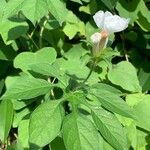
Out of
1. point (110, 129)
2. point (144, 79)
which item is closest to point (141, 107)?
point (144, 79)

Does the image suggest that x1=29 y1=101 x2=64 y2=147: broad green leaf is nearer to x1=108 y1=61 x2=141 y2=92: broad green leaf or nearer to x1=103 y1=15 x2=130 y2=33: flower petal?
x1=103 y1=15 x2=130 y2=33: flower petal

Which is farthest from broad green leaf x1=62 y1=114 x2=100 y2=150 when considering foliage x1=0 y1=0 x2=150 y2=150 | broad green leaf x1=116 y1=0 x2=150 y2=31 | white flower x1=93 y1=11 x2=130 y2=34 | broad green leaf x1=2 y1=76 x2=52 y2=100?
broad green leaf x1=116 y1=0 x2=150 y2=31

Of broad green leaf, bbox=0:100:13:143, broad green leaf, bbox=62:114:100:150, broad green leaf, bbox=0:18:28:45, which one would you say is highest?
broad green leaf, bbox=0:18:28:45

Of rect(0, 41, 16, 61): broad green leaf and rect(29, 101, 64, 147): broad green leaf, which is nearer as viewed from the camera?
rect(29, 101, 64, 147): broad green leaf

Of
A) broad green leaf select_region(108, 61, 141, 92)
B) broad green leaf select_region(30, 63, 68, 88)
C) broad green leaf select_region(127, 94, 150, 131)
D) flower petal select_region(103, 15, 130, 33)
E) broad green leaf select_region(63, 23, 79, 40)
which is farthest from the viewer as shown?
broad green leaf select_region(63, 23, 79, 40)

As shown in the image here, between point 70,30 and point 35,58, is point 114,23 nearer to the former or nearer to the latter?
point 35,58

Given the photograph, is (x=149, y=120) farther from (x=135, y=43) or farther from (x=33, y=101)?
(x=135, y=43)

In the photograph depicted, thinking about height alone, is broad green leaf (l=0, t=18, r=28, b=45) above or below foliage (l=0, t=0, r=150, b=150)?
above
